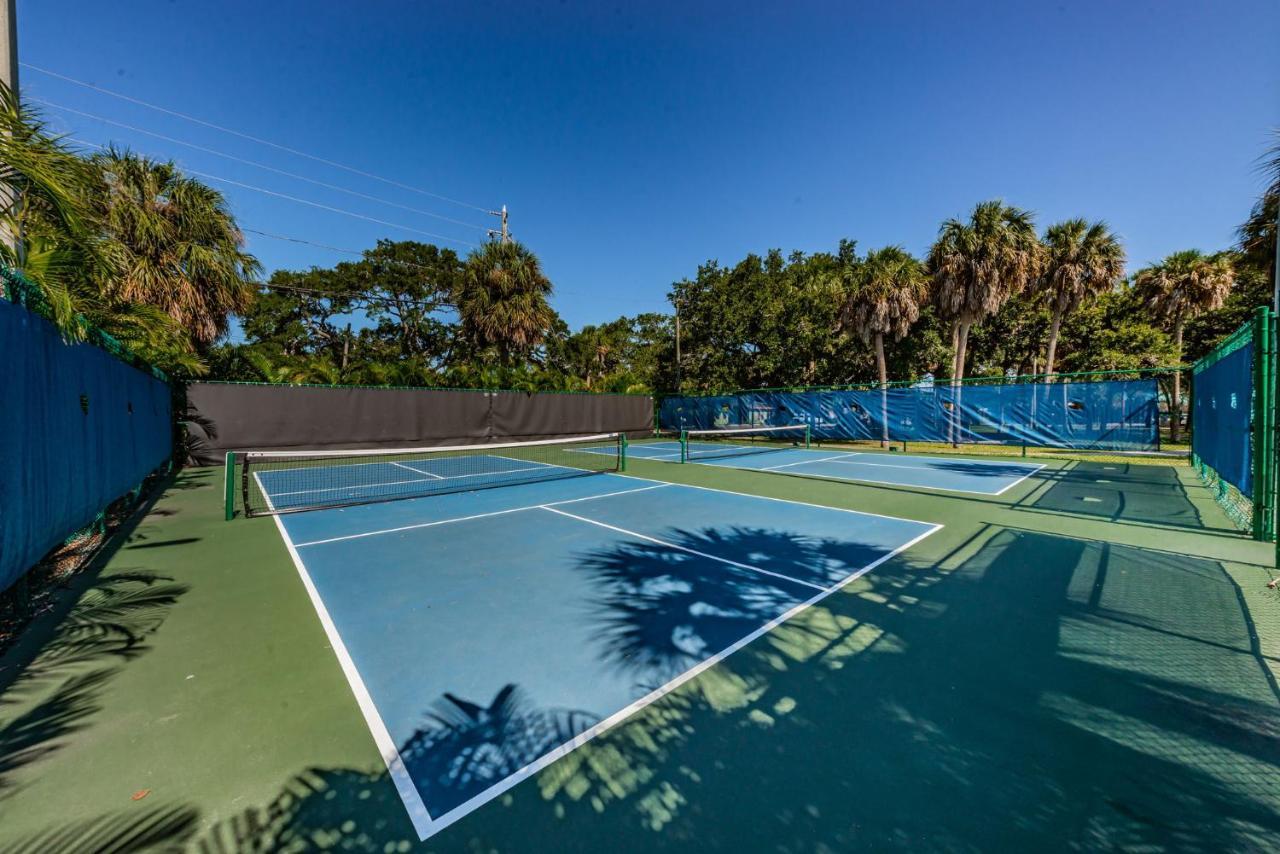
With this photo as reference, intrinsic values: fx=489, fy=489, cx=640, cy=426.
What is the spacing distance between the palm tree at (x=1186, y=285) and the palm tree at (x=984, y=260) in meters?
10.8

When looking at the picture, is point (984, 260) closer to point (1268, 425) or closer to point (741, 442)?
point (741, 442)

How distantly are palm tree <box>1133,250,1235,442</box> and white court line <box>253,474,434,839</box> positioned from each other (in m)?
33.0

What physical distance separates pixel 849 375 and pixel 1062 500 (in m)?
20.9

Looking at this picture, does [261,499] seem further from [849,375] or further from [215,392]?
[849,375]

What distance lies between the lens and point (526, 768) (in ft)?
8.18

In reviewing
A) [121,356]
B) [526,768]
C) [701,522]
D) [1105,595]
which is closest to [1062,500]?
[1105,595]

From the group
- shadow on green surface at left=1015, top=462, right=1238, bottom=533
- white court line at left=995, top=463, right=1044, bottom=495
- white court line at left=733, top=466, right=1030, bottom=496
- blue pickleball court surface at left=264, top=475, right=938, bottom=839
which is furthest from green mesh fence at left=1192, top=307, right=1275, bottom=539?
blue pickleball court surface at left=264, top=475, right=938, bottom=839

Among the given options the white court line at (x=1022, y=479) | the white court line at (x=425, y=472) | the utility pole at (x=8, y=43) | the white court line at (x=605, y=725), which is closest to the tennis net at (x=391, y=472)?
Answer: the white court line at (x=425, y=472)

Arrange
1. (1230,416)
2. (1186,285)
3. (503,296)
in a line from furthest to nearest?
(1186,285)
(503,296)
(1230,416)

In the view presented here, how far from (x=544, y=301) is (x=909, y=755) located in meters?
23.7

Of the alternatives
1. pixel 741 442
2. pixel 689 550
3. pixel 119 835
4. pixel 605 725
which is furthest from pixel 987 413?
pixel 119 835

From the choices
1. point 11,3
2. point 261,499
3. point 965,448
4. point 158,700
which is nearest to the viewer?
point 158,700

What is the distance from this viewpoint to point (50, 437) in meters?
4.41

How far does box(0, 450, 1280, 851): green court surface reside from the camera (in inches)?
84.8
